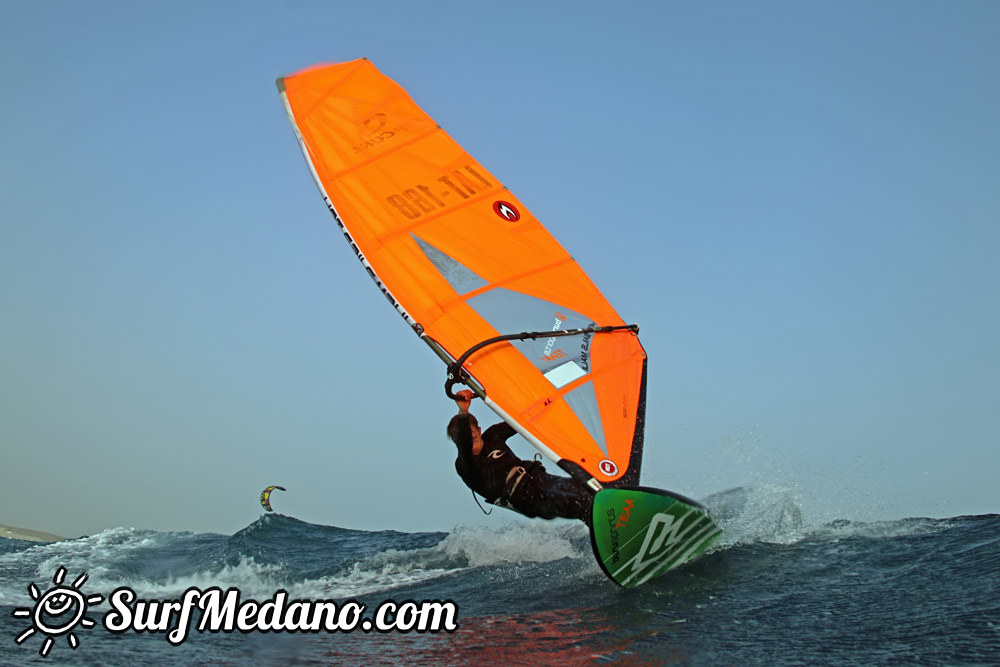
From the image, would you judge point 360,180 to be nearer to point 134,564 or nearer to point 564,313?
point 564,313

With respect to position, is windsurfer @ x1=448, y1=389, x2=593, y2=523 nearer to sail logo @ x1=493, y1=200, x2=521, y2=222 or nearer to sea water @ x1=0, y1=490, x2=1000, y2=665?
sea water @ x1=0, y1=490, x2=1000, y2=665

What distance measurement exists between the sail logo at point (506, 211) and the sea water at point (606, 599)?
346 centimetres

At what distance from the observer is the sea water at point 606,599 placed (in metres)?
3.65

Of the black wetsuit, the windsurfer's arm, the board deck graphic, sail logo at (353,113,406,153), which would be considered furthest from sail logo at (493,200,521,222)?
the board deck graphic

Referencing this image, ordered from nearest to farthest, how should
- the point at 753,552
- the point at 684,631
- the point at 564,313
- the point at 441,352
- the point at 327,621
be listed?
the point at 684,631, the point at 327,621, the point at 753,552, the point at 441,352, the point at 564,313

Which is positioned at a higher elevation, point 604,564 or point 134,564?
point 134,564

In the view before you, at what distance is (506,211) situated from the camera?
8.30 meters

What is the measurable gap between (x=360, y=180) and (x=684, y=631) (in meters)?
6.09

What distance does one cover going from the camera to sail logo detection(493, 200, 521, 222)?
27.0 ft

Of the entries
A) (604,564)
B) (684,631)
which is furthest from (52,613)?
(684,631)

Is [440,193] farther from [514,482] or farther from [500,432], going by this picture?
[514,482]

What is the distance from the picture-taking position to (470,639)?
4.09m

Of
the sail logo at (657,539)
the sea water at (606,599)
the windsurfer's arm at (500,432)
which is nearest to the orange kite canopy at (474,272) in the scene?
the windsurfer's arm at (500,432)

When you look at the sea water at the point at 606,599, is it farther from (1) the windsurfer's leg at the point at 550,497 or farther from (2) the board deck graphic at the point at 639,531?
(1) the windsurfer's leg at the point at 550,497
